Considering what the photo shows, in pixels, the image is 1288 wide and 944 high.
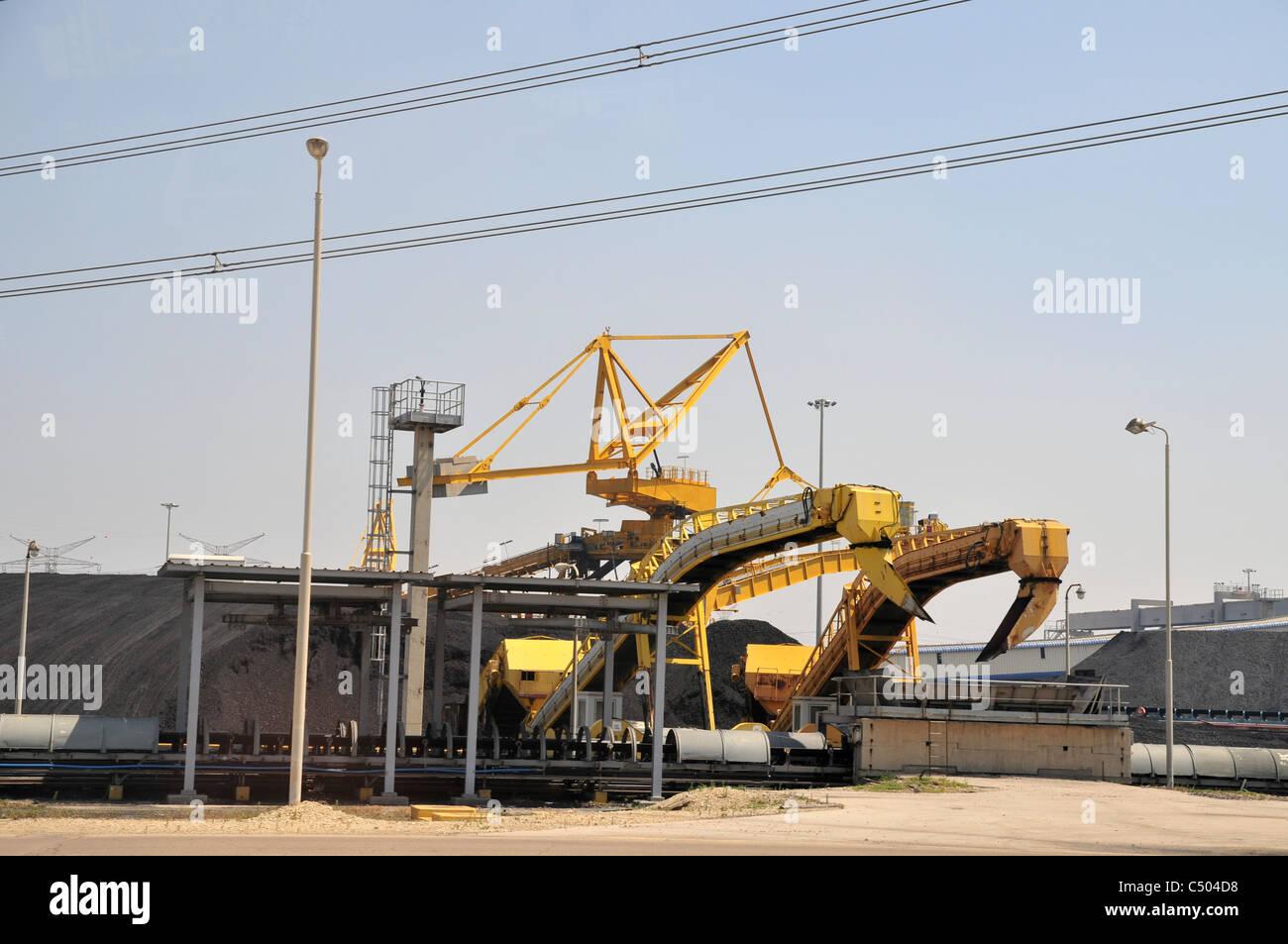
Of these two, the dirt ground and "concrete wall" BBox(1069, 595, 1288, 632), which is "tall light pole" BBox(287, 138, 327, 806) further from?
"concrete wall" BBox(1069, 595, 1288, 632)

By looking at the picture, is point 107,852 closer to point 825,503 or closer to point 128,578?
point 825,503

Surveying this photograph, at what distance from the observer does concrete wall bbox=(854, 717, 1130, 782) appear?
108 feet

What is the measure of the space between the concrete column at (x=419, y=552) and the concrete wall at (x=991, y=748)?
545 inches

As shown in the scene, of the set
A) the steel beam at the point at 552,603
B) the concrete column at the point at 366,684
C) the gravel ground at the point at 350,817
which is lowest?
the gravel ground at the point at 350,817

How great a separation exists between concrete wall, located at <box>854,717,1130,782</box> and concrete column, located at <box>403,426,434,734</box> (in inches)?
545

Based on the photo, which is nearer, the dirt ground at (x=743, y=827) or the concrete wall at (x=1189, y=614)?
the dirt ground at (x=743, y=827)

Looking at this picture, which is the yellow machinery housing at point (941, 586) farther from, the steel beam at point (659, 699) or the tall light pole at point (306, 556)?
the tall light pole at point (306, 556)

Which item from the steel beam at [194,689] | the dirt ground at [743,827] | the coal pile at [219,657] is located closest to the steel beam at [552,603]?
the dirt ground at [743,827]

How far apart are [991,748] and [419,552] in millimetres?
18951

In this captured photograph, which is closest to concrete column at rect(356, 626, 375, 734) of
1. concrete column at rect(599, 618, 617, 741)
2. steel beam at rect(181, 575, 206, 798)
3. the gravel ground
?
concrete column at rect(599, 618, 617, 741)

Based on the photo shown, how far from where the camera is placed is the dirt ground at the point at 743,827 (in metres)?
16.6

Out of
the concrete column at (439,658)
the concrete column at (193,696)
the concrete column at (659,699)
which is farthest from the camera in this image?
the concrete column at (439,658)
